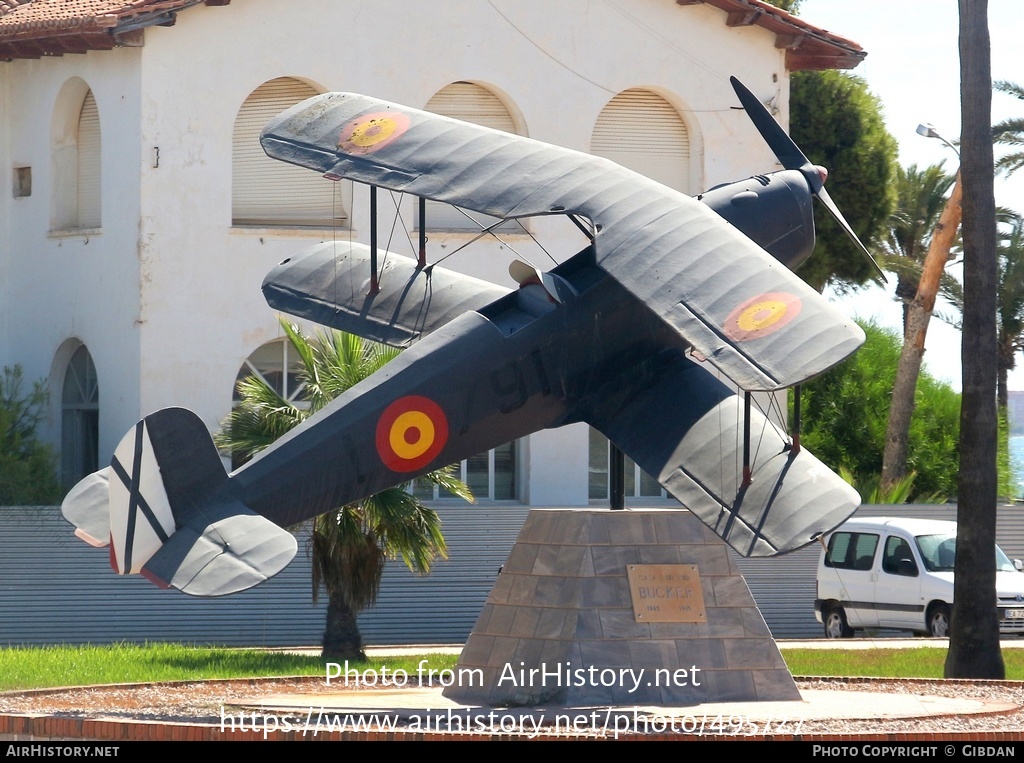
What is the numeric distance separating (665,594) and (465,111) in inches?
690

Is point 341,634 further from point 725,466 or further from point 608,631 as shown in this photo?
point 725,466

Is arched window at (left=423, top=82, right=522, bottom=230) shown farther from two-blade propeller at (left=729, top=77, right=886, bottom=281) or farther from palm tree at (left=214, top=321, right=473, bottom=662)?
two-blade propeller at (left=729, top=77, right=886, bottom=281)

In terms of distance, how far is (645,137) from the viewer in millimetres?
31703

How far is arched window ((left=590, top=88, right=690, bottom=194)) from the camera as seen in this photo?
3144cm

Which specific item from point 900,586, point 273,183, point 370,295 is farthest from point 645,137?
point 370,295

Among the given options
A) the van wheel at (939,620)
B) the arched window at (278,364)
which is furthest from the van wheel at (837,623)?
the arched window at (278,364)

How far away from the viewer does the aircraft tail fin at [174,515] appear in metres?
11.9

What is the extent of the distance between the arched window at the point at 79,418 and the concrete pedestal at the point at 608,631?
16.7 metres

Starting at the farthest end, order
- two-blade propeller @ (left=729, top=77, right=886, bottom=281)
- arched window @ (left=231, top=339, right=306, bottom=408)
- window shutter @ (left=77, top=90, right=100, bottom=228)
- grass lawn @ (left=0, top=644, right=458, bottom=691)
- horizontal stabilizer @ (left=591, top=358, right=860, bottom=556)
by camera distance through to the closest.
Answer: arched window @ (left=231, top=339, right=306, bottom=408) → window shutter @ (left=77, top=90, right=100, bottom=228) → grass lawn @ (left=0, top=644, right=458, bottom=691) → two-blade propeller @ (left=729, top=77, right=886, bottom=281) → horizontal stabilizer @ (left=591, top=358, right=860, bottom=556)

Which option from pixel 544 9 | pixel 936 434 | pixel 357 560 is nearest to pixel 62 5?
pixel 544 9

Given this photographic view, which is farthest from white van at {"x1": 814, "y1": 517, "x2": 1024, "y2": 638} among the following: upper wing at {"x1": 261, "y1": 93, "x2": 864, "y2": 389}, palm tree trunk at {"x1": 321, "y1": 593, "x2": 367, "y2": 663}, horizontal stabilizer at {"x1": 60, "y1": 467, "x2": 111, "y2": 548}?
horizontal stabilizer at {"x1": 60, "y1": 467, "x2": 111, "y2": 548}

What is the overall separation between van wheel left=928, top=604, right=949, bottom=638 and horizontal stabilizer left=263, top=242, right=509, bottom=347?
11875mm

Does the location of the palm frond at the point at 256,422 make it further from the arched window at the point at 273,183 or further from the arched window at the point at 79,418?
the arched window at the point at 79,418

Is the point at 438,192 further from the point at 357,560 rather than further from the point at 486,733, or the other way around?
the point at 357,560
